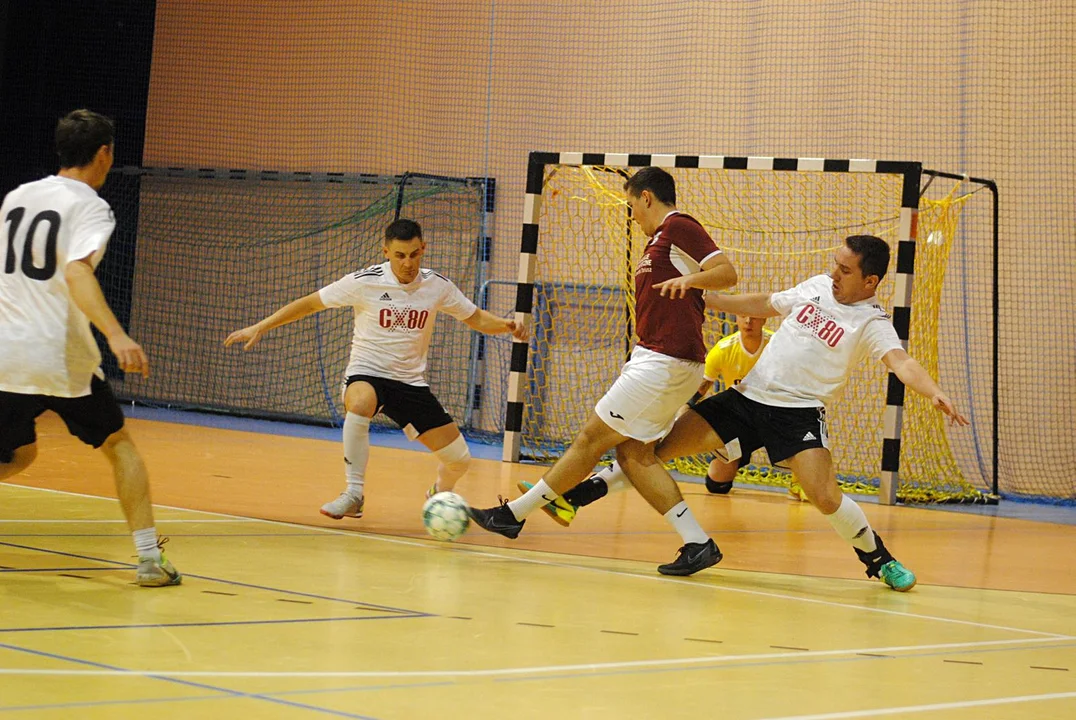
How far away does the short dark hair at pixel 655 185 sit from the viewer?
637 centimetres

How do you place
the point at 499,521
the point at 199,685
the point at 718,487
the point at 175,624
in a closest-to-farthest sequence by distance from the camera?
the point at 199,685
the point at 175,624
the point at 499,521
the point at 718,487

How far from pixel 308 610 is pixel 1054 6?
10.6m

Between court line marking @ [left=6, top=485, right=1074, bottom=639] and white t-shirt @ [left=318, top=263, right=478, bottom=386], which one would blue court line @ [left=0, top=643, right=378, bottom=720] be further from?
white t-shirt @ [left=318, top=263, right=478, bottom=386]

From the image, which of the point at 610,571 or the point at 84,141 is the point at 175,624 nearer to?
the point at 84,141

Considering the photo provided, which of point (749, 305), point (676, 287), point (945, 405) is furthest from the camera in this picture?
point (749, 305)

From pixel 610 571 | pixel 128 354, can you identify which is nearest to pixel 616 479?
pixel 610 571

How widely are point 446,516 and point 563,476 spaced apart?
0.60 metres

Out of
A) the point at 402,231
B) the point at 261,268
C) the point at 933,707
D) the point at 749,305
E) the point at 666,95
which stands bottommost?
the point at 933,707

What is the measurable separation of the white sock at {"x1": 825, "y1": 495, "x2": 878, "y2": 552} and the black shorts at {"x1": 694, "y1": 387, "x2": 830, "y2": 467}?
313 mm

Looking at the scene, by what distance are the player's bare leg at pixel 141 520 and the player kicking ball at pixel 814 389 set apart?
2188 mm

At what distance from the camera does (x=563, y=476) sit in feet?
21.0

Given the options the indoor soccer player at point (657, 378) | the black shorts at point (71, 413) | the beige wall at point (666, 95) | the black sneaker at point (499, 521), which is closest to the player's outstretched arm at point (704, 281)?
the indoor soccer player at point (657, 378)

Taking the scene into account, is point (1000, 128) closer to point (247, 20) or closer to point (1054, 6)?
point (1054, 6)

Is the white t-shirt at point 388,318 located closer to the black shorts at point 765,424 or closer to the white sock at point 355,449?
the white sock at point 355,449
